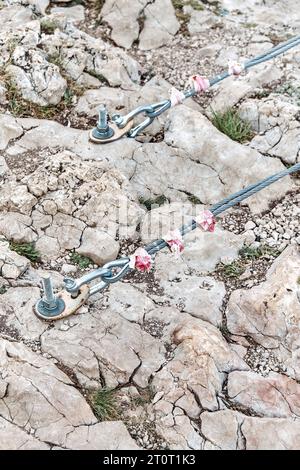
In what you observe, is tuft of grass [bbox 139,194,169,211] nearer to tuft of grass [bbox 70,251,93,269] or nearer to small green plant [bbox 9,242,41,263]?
tuft of grass [bbox 70,251,93,269]

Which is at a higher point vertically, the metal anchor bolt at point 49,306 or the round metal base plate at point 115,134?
the round metal base plate at point 115,134

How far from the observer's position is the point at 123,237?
185 inches

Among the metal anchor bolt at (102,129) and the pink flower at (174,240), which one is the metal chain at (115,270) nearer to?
the pink flower at (174,240)

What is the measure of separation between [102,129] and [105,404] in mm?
2361

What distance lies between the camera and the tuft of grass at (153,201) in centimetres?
495

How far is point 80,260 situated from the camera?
456 centimetres

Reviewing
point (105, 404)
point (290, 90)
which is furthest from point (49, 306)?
point (290, 90)

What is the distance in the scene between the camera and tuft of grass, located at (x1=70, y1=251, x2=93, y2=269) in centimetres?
455

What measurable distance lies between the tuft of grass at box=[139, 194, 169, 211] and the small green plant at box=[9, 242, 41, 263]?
0.93m

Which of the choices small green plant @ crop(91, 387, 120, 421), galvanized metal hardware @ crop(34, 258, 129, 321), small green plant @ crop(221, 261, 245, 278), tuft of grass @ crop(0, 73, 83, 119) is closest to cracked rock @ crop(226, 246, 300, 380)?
small green plant @ crop(221, 261, 245, 278)

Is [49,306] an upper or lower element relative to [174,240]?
lower

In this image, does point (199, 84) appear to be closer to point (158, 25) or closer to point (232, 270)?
point (158, 25)

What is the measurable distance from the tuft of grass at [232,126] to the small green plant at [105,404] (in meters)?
2.54

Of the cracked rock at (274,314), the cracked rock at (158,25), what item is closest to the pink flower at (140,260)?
the cracked rock at (274,314)
